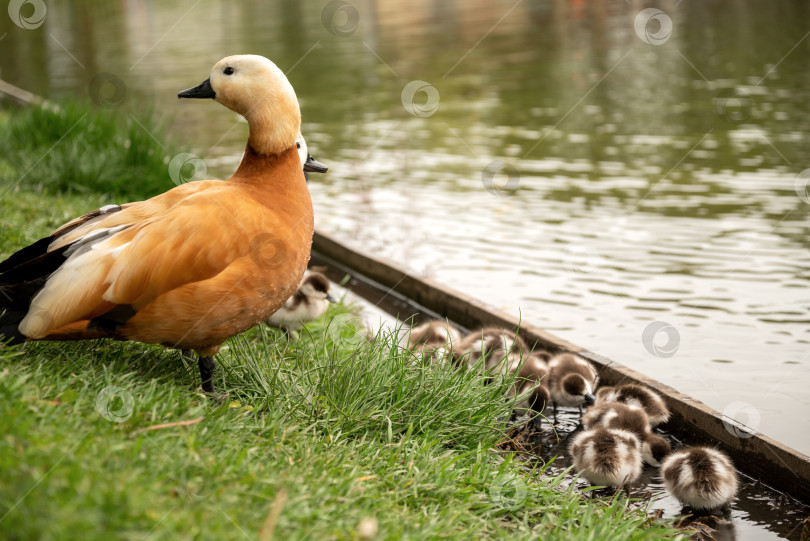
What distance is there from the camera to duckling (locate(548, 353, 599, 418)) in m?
4.84

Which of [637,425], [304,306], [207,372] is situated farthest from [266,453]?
[304,306]

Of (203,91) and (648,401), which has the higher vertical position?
(203,91)

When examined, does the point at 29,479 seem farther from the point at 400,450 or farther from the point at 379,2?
the point at 379,2

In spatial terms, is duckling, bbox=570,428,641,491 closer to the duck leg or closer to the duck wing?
the duck leg

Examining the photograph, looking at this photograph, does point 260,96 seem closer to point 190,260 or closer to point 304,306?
point 190,260

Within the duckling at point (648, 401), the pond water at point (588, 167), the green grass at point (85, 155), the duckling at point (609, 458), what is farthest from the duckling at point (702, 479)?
the green grass at point (85, 155)

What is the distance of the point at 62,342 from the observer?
4.04 m

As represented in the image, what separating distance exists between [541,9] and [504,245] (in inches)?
1008

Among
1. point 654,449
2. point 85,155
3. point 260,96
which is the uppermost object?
point 260,96

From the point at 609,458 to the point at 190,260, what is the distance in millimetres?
2087

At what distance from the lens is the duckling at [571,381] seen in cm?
484

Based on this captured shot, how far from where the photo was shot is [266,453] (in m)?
3.31

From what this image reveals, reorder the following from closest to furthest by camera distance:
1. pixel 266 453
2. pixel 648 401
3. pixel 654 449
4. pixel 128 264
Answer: pixel 266 453
pixel 128 264
pixel 654 449
pixel 648 401

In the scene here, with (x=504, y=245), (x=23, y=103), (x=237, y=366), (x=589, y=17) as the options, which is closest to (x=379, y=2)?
(x=589, y=17)
